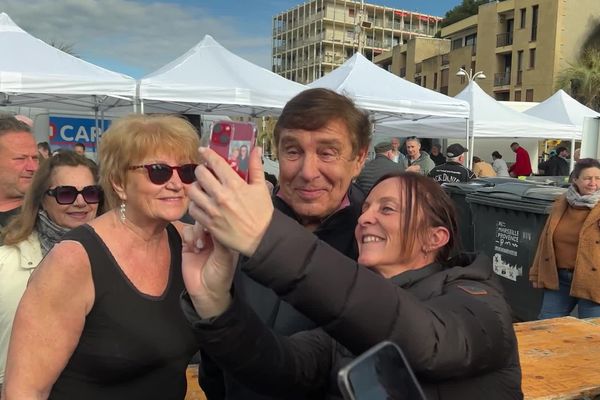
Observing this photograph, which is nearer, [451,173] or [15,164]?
[15,164]

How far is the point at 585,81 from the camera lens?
34.4m

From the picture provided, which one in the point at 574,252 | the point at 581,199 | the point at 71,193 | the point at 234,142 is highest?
the point at 234,142

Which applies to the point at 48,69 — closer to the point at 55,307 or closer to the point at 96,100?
the point at 96,100

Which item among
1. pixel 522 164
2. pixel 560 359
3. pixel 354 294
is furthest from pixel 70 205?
pixel 522 164

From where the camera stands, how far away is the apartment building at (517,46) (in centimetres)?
4022

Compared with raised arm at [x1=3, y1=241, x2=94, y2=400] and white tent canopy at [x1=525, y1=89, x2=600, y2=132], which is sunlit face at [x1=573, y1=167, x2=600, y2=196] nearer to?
raised arm at [x1=3, y1=241, x2=94, y2=400]

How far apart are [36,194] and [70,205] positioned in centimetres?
17

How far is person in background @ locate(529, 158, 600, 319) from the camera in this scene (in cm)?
451

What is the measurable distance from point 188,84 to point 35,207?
222 inches

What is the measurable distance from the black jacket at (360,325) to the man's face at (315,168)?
1.71 feet

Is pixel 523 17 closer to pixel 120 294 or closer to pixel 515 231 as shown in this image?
pixel 515 231

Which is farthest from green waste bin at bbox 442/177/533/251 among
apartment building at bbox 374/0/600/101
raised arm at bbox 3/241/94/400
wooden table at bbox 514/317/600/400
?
apartment building at bbox 374/0/600/101

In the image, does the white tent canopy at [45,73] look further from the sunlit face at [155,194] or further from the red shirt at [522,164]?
the red shirt at [522,164]

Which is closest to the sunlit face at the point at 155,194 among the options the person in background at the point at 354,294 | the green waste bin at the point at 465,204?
the person in background at the point at 354,294
